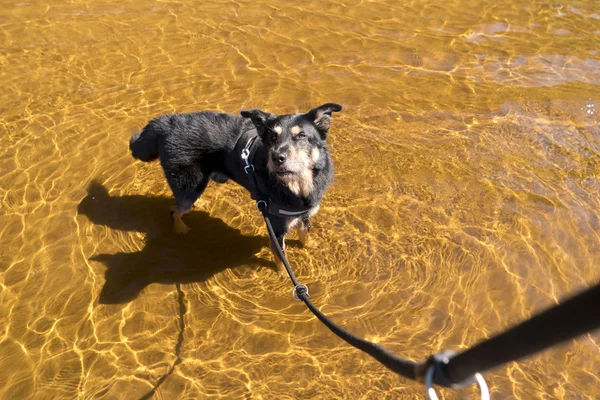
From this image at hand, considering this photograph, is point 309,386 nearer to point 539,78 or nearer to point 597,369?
point 597,369

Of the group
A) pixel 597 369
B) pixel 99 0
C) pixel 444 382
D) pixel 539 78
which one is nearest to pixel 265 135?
pixel 444 382

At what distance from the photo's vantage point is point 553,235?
4957 mm

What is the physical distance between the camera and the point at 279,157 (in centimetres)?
387

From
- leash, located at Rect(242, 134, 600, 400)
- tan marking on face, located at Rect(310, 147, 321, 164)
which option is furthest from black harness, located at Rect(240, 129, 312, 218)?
leash, located at Rect(242, 134, 600, 400)

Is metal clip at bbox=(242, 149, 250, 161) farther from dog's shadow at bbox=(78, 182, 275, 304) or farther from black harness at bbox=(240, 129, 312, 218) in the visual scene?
dog's shadow at bbox=(78, 182, 275, 304)

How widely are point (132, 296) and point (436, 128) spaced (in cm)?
475

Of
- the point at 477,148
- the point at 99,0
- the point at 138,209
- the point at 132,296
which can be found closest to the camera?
the point at 132,296

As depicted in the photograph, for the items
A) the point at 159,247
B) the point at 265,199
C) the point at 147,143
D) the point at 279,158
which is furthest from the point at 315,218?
the point at 147,143

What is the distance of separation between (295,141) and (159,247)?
2.32m

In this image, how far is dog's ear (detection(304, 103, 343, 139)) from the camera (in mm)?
4152

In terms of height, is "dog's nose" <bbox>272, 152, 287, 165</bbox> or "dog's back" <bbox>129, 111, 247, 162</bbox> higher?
"dog's nose" <bbox>272, 152, 287, 165</bbox>

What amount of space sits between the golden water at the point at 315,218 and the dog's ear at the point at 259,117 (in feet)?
5.22

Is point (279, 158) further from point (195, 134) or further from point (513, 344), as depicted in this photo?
point (513, 344)

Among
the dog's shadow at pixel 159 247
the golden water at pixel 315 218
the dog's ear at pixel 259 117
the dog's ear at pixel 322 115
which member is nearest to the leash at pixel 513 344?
the golden water at pixel 315 218
